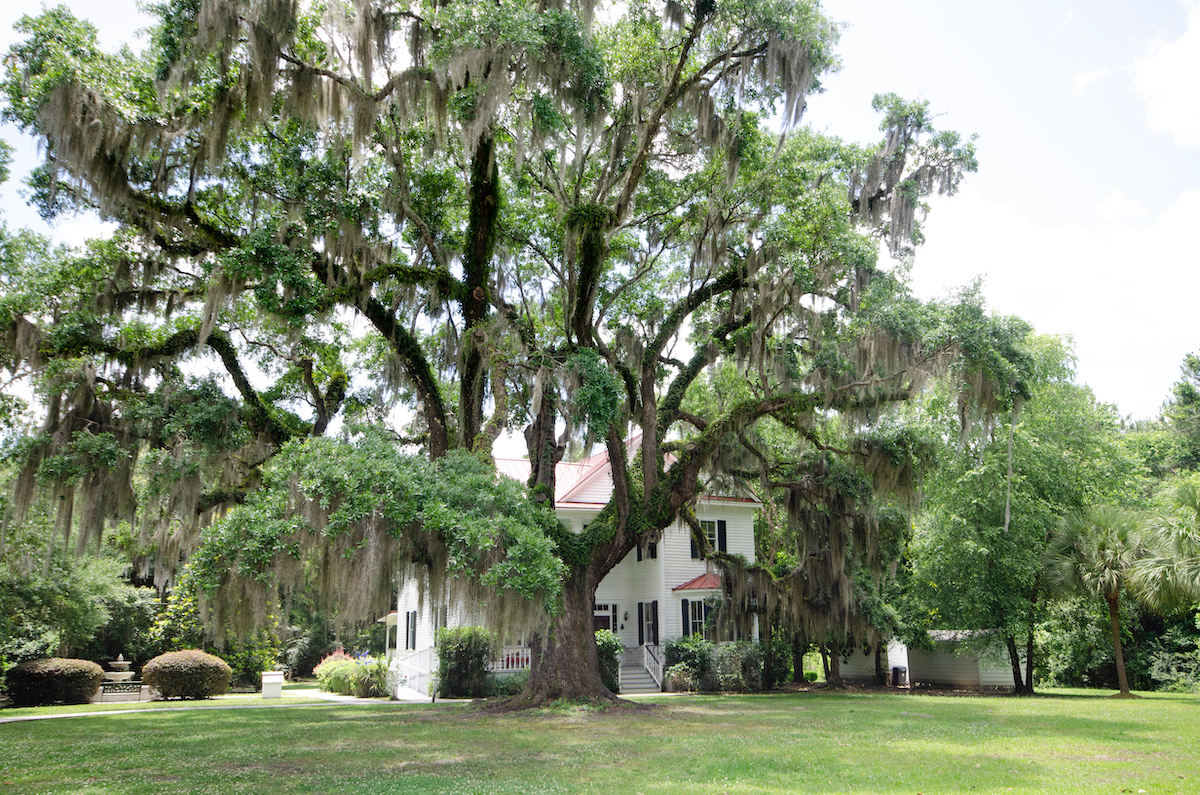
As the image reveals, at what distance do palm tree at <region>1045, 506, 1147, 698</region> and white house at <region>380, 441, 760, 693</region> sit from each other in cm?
881

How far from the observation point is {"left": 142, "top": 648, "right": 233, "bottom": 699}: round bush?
19344 mm

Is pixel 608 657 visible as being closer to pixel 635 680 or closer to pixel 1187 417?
pixel 635 680

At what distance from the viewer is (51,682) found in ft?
57.5

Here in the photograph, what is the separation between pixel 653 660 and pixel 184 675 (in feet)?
41.3

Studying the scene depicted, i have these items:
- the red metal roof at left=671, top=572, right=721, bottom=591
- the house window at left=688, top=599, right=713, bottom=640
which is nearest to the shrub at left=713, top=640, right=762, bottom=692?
the house window at left=688, top=599, right=713, bottom=640

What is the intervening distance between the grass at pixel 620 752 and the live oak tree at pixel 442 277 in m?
1.86

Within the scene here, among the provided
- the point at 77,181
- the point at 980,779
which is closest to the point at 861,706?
the point at 980,779

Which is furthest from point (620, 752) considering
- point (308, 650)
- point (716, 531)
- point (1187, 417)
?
point (1187, 417)

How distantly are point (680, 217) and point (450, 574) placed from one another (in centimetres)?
933

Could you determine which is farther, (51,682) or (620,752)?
(51,682)

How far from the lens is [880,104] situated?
46.4 ft

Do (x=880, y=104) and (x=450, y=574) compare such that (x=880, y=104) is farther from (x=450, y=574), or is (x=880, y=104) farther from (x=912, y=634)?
(x=912, y=634)

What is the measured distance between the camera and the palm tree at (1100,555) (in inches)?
700

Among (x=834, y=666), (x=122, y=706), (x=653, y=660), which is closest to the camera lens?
(x=122, y=706)
